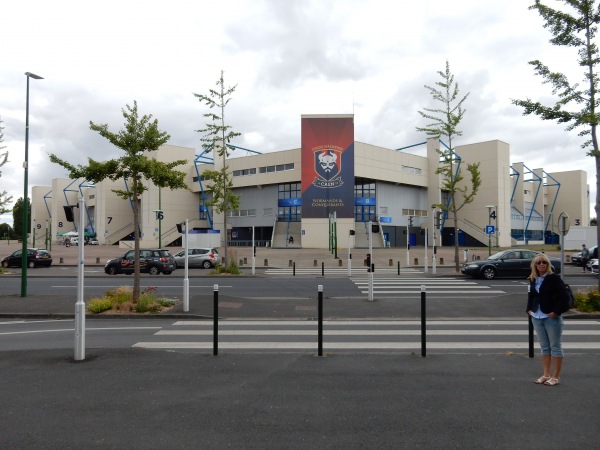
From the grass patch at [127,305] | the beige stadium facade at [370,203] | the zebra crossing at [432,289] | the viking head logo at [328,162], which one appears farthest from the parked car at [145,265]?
the viking head logo at [328,162]

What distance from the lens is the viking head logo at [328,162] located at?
54781 millimetres

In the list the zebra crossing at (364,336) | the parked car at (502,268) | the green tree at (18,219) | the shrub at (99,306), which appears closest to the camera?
the zebra crossing at (364,336)

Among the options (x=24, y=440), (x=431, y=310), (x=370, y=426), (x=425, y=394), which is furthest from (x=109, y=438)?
(x=431, y=310)

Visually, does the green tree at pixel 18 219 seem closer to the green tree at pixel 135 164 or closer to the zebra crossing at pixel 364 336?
the green tree at pixel 135 164

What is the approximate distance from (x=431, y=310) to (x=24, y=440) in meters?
10.1

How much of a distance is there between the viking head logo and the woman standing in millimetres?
49570

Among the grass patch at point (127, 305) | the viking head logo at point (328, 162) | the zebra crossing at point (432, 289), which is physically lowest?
the zebra crossing at point (432, 289)

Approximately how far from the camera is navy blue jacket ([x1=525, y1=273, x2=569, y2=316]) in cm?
545

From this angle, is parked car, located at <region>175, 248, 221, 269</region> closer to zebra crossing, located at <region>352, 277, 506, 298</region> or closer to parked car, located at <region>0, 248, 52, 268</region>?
parked car, located at <region>0, 248, 52, 268</region>

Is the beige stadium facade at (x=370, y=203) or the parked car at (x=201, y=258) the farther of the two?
the beige stadium facade at (x=370, y=203)

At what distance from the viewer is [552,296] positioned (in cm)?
552

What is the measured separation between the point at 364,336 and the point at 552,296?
4.16 meters

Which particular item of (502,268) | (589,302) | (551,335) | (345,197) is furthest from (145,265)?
(345,197)

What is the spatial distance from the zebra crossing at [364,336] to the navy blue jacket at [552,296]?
2374 mm
